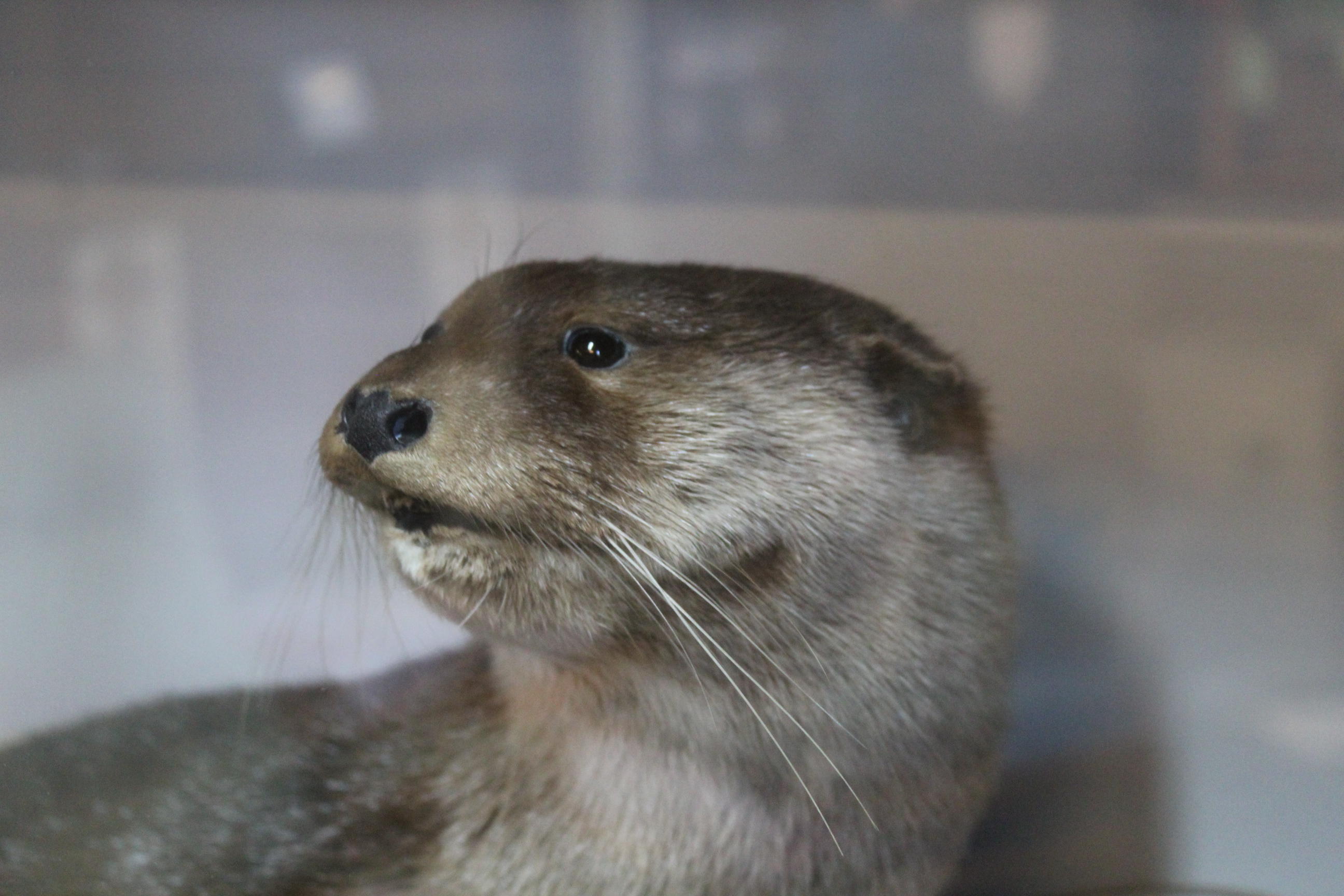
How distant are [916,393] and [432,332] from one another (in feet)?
1.33

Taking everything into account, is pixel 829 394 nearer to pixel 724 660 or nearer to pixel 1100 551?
pixel 724 660

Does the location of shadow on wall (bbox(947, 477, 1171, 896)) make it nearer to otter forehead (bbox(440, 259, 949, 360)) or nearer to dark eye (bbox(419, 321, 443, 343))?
otter forehead (bbox(440, 259, 949, 360))

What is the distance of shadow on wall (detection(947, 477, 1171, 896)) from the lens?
137 centimetres

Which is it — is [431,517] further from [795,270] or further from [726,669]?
[795,270]

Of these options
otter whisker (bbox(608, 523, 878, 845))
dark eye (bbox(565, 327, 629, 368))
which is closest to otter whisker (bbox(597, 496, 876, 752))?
otter whisker (bbox(608, 523, 878, 845))

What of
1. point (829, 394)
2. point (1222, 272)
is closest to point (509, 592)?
point (829, 394)

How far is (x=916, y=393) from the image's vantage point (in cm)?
89

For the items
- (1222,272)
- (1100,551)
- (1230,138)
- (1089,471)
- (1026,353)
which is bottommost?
(1100,551)

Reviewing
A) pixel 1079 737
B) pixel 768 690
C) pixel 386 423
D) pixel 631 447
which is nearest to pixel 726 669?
pixel 768 690

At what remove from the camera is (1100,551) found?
1438mm

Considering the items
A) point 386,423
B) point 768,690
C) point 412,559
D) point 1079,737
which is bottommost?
point 1079,737

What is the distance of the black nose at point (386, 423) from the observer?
27.3 inches

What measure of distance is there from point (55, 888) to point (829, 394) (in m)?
0.80

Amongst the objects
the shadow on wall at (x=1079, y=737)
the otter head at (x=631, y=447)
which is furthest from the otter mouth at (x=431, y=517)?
the shadow on wall at (x=1079, y=737)
